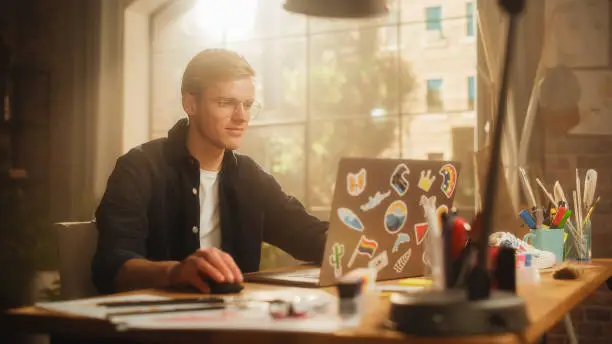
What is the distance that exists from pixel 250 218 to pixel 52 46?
2.45 m

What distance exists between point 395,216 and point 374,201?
0.08 meters

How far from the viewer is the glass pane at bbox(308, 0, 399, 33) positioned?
11.6 ft

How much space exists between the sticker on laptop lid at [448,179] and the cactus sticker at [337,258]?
30 cm

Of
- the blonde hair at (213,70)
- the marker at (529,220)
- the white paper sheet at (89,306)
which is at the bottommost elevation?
the white paper sheet at (89,306)

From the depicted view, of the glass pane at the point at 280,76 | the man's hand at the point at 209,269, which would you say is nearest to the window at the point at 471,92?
the glass pane at the point at 280,76

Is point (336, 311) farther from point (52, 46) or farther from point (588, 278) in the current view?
point (52, 46)

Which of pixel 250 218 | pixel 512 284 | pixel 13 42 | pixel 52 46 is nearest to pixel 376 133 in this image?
pixel 250 218

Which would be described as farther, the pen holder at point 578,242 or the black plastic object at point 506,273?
the pen holder at point 578,242

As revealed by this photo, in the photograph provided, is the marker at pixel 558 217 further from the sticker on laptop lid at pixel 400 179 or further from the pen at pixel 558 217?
the sticker on laptop lid at pixel 400 179

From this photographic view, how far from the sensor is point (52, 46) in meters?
4.13

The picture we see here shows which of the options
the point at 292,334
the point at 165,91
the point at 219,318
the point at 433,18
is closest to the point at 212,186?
the point at 219,318

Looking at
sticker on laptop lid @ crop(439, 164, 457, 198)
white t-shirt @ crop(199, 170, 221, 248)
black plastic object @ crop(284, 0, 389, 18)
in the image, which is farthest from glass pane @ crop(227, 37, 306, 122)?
sticker on laptop lid @ crop(439, 164, 457, 198)

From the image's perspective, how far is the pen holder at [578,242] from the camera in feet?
6.72

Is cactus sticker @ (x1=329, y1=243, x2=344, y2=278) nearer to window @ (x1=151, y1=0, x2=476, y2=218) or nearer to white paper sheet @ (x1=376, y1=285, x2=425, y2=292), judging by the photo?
white paper sheet @ (x1=376, y1=285, x2=425, y2=292)
